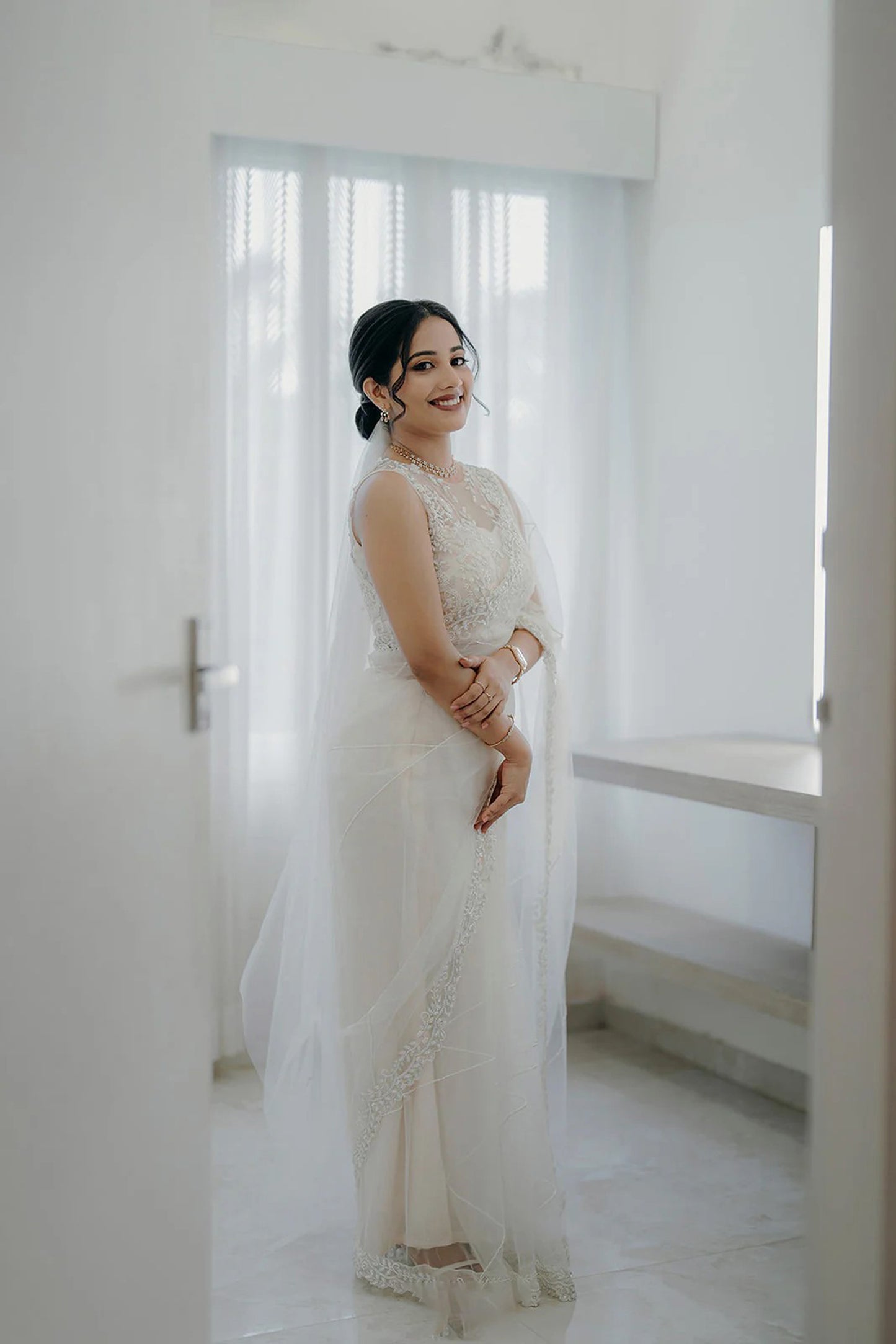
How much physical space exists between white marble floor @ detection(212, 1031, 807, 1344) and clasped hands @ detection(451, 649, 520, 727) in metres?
1.01

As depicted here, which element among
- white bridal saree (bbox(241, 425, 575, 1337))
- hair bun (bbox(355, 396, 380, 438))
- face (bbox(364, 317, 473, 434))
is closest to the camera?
white bridal saree (bbox(241, 425, 575, 1337))

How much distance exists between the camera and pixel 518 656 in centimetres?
243

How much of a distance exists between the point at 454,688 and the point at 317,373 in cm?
141

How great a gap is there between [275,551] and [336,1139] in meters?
1.55

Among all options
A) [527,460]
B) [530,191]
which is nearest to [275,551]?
[527,460]

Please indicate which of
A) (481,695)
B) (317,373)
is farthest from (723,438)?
(481,695)

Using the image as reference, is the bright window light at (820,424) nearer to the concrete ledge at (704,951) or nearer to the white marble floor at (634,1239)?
the concrete ledge at (704,951)

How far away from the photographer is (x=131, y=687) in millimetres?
1421

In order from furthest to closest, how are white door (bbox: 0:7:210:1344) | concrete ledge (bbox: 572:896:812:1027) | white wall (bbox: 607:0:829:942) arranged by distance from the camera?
white wall (bbox: 607:0:829:942)
concrete ledge (bbox: 572:896:812:1027)
white door (bbox: 0:7:210:1344)

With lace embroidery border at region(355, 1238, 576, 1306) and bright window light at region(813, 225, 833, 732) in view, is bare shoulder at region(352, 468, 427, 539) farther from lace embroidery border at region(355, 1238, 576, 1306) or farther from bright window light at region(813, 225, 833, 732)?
lace embroidery border at region(355, 1238, 576, 1306)

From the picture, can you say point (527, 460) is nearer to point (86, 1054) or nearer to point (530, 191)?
point (530, 191)

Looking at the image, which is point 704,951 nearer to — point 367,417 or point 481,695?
point 481,695

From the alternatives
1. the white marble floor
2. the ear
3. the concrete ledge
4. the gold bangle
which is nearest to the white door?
the white marble floor

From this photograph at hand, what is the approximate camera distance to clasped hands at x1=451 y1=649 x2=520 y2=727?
2275 millimetres
